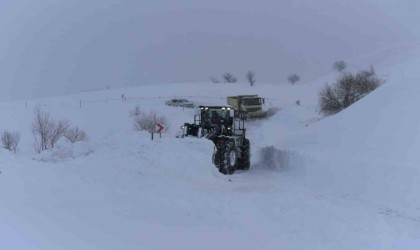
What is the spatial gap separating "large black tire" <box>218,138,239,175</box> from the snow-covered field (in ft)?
2.09

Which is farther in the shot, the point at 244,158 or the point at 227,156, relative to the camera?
the point at 244,158

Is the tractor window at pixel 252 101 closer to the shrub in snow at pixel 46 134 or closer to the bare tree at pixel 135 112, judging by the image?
the bare tree at pixel 135 112

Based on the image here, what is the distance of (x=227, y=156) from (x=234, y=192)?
205 inches

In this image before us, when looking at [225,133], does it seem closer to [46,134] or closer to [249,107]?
[46,134]

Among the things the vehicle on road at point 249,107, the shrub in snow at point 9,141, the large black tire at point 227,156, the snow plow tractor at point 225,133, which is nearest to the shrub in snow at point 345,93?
the vehicle on road at point 249,107

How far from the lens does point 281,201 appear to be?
1306 centimetres

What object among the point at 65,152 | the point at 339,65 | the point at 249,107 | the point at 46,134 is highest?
the point at 339,65

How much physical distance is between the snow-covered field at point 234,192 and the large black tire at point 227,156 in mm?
637

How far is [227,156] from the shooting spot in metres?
20.1

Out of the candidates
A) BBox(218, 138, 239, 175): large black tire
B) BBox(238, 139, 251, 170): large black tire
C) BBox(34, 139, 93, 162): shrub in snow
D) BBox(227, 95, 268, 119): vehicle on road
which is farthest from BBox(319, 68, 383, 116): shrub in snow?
BBox(34, 139, 93, 162): shrub in snow

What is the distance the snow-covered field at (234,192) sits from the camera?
30.4 ft

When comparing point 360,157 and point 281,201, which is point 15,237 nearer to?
point 281,201

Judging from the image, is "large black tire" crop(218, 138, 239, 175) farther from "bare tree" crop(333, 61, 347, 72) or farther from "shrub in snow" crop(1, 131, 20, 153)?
"bare tree" crop(333, 61, 347, 72)

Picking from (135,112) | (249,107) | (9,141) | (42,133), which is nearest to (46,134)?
(42,133)
